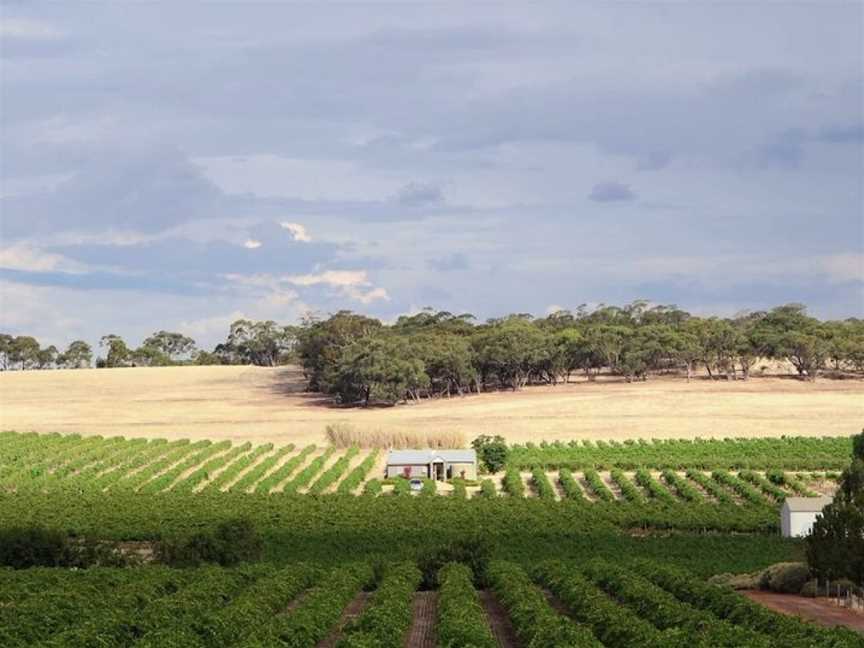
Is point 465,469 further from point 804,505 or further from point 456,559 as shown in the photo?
point 456,559

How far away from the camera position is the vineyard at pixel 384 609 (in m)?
28.2

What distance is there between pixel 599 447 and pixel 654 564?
172 ft

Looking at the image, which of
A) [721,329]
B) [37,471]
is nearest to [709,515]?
[37,471]

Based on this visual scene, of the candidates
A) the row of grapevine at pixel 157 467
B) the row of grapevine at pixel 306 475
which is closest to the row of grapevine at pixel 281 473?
the row of grapevine at pixel 306 475

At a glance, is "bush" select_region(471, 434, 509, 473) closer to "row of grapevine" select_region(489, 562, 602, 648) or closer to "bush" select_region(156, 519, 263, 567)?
"bush" select_region(156, 519, 263, 567)

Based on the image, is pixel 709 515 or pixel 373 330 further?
pixel 373 330

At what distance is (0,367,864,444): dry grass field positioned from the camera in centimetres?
11206

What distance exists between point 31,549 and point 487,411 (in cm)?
8004

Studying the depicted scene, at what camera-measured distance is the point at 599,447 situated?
3752 inches

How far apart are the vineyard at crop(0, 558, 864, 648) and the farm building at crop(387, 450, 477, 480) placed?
38.8 metres

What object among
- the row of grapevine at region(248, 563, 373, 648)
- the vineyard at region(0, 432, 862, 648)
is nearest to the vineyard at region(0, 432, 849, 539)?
the vineyard at region(0, 432, 862, 648)

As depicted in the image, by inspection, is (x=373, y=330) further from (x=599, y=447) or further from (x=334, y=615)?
(x=334, y=615)

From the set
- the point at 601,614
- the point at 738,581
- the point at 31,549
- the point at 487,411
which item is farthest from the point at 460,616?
the point at 487,411

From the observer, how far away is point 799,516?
58.8 m
